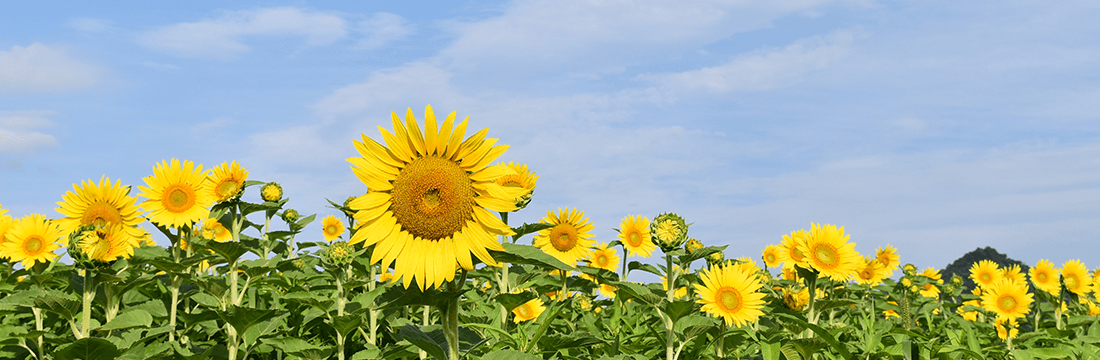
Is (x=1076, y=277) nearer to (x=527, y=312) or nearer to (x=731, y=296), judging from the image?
(x=731, y=296)

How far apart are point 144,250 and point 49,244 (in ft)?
2.49

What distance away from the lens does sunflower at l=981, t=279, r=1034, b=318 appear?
7836mm

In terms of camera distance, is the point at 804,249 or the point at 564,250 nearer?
the point at 804,249

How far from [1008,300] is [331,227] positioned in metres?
8.24

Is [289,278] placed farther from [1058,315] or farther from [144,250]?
[1058,315]

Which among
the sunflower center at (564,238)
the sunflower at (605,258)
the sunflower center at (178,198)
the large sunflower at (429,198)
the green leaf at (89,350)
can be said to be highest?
the sunflower at (605,258)

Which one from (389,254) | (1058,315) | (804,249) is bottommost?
(389,254)

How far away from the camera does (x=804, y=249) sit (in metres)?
5.14

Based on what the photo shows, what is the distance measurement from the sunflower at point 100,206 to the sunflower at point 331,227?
482 cm

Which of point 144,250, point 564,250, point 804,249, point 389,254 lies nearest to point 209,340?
point 144,250

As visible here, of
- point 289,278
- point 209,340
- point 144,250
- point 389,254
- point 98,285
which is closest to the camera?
point 389,254

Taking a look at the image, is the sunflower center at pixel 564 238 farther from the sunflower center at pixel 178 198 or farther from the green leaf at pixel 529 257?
the green leaf at pixel 529 257

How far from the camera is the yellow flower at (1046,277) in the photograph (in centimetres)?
888

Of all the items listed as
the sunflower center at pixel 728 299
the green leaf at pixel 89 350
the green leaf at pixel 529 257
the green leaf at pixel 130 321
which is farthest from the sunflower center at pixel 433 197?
the green leaf at pixel 130 321
